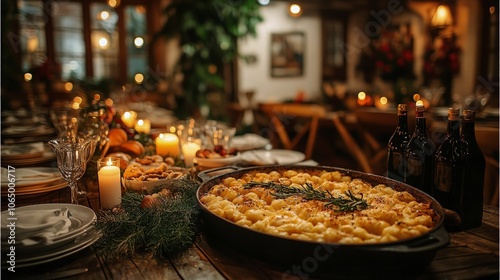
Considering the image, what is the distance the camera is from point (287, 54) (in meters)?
7.55

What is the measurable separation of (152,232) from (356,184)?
2.17 feet

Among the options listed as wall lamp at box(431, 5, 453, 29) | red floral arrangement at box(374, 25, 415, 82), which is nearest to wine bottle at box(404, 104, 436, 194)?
wall lamp at box(431, 5, 453, 29)

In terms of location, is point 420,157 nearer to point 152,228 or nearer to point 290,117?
point 152,228

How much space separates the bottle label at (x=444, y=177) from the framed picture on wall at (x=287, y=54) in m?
6.26

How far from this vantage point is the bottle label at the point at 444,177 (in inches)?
50.5

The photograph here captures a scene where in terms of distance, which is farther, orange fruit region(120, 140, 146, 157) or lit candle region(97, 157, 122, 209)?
orange fruit region(120, 140, 146, 157)

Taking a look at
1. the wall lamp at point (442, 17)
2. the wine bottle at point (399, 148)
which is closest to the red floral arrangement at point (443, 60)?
the wall lamp at point (442, 17)

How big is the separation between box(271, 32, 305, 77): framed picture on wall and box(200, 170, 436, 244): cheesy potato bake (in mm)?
6058

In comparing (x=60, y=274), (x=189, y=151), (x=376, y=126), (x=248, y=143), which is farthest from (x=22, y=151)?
(x=376, y=126)

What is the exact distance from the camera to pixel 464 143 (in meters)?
1.29

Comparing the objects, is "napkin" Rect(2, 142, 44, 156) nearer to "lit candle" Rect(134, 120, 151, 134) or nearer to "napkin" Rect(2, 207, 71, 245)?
"lit candle" Rect(134, 120, 151, 134)

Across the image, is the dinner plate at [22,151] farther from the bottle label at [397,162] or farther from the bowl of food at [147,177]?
the bottle label at [397,162]

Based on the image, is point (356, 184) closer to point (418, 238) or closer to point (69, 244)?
point (418, 238)

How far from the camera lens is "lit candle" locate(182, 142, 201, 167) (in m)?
2.03
